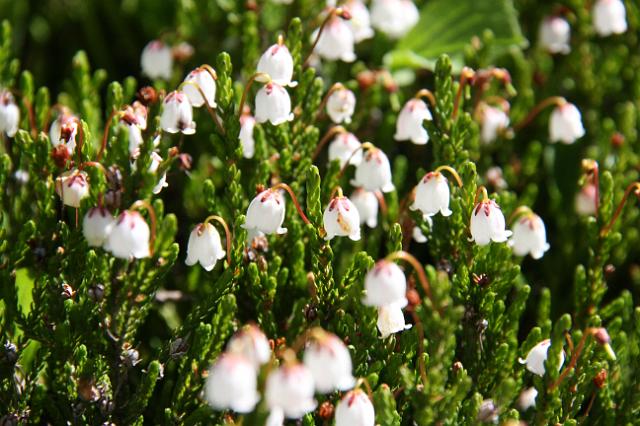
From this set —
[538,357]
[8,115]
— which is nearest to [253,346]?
[538,357]

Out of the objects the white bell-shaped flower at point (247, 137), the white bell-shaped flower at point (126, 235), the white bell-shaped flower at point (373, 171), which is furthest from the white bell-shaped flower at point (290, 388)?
the white bell-shaped flower at point (247, 137)

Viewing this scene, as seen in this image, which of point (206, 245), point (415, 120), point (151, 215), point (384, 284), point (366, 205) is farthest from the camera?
point (415, 120)

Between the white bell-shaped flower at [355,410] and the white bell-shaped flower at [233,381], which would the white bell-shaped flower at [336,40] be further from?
the white bell-shaped flower at [233,381]

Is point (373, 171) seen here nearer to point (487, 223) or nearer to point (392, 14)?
point (487, 223)

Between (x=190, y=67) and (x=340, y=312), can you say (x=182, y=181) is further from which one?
(x=340, y=312)

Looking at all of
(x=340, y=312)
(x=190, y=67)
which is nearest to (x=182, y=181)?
→ (x=190, y=67)

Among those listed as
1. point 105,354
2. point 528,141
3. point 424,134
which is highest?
point 528,141

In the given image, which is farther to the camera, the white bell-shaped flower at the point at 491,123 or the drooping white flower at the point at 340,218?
the white bell-shaped flower at the point at 491,123
